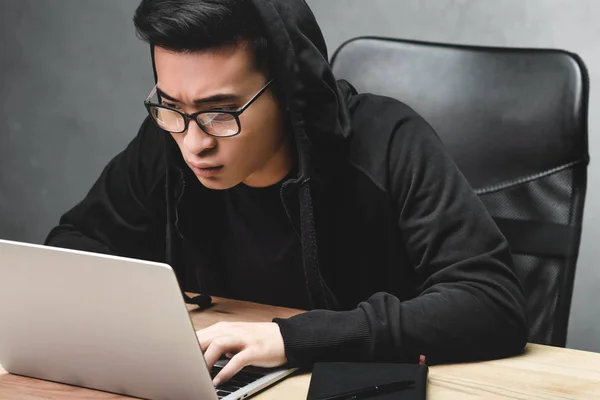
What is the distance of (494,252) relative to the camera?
1326 mm

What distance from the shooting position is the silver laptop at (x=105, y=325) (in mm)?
933

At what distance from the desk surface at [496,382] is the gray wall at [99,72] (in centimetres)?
110

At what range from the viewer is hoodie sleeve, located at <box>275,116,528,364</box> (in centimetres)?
117

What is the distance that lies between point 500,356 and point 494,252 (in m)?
0.18

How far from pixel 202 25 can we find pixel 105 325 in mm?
528

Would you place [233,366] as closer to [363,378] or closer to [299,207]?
[363,378]

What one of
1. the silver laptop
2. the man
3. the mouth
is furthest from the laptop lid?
the mouth

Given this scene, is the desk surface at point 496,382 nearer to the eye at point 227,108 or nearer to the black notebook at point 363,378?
the black notebook at point 363,378

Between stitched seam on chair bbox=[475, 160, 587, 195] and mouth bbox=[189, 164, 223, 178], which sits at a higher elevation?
mouth bbox=[189, 164, 223, 178]

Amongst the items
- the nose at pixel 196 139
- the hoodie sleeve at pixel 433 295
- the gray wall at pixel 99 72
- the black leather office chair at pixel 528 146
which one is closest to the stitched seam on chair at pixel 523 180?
the black leather office chair at pixel 528 146

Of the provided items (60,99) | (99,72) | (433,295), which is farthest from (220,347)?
(60,99)

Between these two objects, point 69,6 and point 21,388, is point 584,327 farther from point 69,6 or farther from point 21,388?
point 69,6

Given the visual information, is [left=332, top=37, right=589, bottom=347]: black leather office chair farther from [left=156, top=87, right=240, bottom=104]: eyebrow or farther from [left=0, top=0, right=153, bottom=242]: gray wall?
[left=0, top=0, right=153, bottom=242]: gray wall

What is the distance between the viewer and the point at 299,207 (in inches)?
57.2
